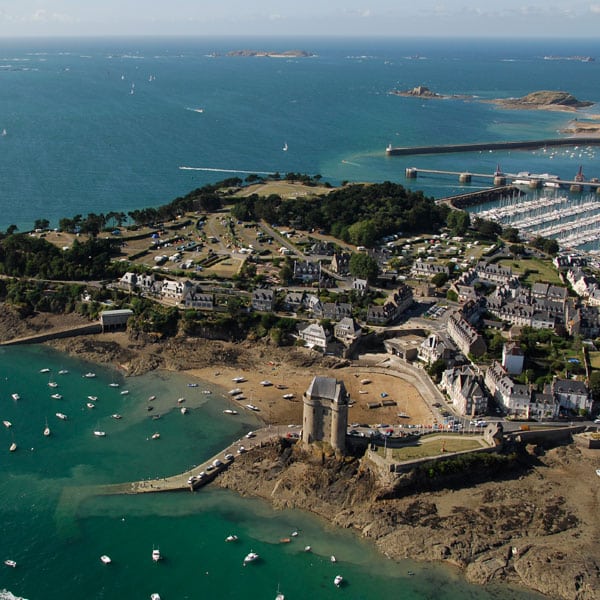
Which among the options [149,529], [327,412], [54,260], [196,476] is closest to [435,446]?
[327,412]

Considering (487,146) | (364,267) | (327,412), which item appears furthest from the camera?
(487,146)

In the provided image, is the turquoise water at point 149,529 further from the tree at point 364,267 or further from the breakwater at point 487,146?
the breakwater at point 487,146

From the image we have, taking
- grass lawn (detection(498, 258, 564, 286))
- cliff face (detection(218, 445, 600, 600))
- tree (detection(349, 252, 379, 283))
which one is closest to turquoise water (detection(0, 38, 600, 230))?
grass lawn (detection(498, 258, 564, 286))

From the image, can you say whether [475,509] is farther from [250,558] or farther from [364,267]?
[364,267]

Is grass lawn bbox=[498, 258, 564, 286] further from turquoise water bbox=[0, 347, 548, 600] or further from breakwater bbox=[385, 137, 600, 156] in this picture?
breakwater bbox=[385, 137, 600, 156]

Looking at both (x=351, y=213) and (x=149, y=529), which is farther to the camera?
(x=351, y=213)

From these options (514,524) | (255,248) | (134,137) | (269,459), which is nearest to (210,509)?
(269,459)
